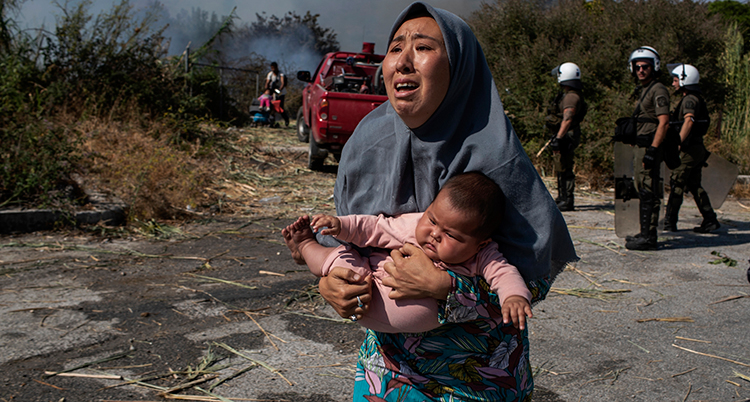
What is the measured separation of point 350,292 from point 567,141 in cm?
796

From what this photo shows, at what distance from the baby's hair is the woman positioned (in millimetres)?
41

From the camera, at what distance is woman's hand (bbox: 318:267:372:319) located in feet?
5.17

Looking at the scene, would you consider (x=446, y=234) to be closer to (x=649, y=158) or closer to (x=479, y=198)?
(x=479, y=198)

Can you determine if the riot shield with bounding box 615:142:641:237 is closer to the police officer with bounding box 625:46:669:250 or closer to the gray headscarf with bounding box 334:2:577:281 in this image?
the police officer with bounding box 625:46:669:250

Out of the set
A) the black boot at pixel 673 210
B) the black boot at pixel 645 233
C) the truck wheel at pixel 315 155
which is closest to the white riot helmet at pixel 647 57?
the black boot at pixel 645 233

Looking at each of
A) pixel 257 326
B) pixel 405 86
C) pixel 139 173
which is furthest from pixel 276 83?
pixel 405 86

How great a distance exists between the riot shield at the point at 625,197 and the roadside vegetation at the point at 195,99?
4.22 m

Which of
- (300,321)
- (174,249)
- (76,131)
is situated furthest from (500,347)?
(76,131)

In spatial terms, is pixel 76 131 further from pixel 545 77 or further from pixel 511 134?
pixel 545 77

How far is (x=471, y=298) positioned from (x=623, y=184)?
5.92m

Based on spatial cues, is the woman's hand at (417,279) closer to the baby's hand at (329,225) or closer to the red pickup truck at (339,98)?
the baby's hand at (329,225)

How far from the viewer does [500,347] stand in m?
1.68

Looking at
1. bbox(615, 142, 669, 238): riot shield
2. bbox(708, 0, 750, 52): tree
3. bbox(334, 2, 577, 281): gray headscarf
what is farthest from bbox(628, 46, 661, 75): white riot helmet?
bbox(708, 0, 750, 52): tree

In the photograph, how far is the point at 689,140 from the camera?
738 cm
